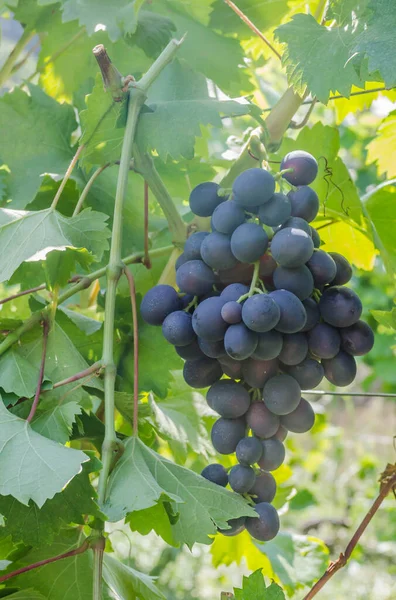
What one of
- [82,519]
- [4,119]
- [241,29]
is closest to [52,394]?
[82,519]

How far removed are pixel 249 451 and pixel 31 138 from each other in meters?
0.54

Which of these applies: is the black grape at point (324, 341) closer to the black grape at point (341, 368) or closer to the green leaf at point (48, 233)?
the black grape at point (341, 368)

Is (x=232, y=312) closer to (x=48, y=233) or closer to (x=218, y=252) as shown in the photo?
(x=218, y=252)

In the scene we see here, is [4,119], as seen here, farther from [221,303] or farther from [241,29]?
[221,303]

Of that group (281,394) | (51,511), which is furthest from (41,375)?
(281,394)

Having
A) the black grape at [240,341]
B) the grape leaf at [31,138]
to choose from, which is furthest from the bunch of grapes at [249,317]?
the grape leaf at [31,138]

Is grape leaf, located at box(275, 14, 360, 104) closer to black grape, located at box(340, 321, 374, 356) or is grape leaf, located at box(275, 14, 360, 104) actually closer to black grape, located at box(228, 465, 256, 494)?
black grape, located at box(340, 321, 374, 356)

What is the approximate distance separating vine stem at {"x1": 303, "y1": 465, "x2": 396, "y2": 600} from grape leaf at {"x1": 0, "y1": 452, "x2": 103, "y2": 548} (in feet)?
0.99

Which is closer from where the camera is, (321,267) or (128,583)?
(321,267)

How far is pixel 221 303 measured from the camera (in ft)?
2.15

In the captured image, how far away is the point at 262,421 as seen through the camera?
A: 685mm

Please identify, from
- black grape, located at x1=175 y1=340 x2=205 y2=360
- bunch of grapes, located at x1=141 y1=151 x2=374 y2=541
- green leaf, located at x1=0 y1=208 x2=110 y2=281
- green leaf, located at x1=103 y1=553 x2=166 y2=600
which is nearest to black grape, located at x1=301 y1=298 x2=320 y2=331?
bunch of grapes, located at x1=141 y1=151 x2=374 y2=541

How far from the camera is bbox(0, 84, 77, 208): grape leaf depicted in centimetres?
96

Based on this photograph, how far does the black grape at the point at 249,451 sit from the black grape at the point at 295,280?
148 mm
